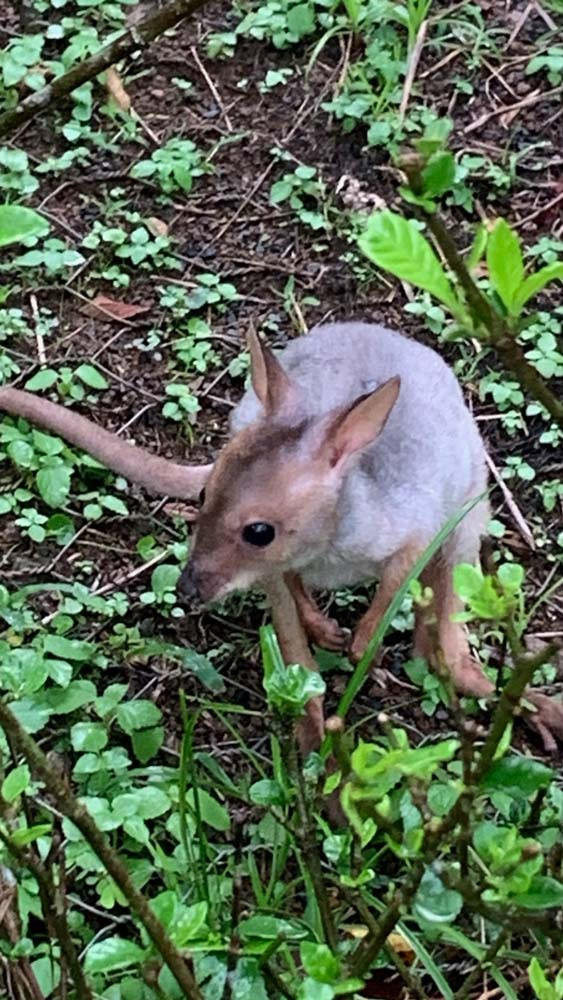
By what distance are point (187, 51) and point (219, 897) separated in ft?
9.98

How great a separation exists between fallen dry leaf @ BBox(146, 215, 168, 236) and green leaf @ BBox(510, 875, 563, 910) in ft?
9.41

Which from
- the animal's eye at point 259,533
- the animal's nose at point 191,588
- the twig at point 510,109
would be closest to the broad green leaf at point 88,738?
the animal's nose at point 191,588

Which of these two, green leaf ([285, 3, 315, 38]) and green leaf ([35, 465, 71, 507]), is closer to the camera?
green leaf ([35, 465, 71, 507])

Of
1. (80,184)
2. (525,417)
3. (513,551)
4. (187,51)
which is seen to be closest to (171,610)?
(513,551)

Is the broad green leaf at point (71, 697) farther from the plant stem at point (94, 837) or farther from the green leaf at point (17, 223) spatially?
the green leaf at point (17, 223)

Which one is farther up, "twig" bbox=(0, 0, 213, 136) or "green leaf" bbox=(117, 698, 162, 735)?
"twig" bbox=(0, 0, 213, 136)

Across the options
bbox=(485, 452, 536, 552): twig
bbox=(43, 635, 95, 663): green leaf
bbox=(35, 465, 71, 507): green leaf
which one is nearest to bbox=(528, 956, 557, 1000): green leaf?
bbox=(43, 635, 95, 663): green leaf

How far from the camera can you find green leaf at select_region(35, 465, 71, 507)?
11.8ft

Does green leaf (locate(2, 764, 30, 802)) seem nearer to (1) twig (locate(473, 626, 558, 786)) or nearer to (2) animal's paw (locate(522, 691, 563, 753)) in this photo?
(1) twig (locate(473, 626, 558, 786))

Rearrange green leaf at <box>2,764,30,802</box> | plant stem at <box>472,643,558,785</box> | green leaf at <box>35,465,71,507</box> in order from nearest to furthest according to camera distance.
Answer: plant stem at <box>472,643,558,785</box>
green leaf at <box>2,764,30,802</box>
green leaf at <box>35,465,71,507</box>

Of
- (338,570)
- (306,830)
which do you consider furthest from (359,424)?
(306,830)

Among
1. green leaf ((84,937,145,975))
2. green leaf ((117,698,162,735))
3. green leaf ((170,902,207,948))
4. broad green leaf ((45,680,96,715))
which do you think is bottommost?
green leaf ((117,698,162,735))

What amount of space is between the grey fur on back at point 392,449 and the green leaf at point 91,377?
66 centimetres

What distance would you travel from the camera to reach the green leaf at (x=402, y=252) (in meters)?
1.23
